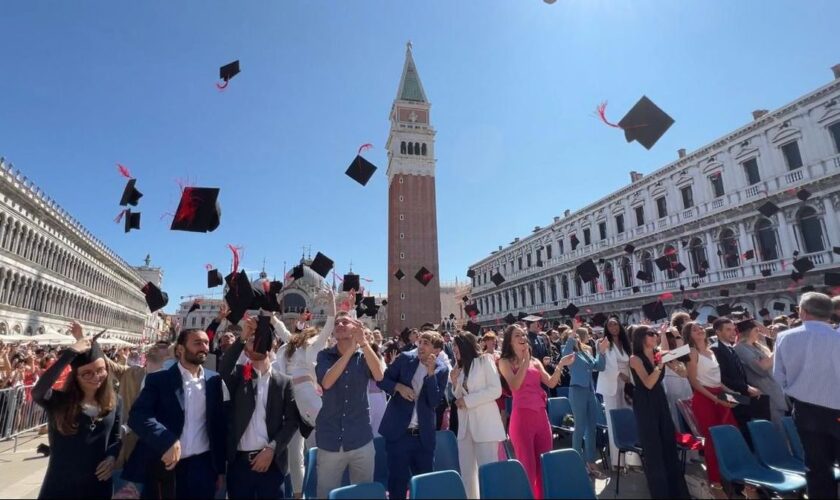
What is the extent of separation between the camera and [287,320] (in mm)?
64125

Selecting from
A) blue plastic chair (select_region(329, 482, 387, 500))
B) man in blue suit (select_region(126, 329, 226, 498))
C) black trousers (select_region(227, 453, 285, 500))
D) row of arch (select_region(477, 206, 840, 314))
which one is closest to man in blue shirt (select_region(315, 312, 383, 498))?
black trousers (select_region(227, 453, 285, 500))

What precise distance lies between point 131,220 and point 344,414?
11.8 m

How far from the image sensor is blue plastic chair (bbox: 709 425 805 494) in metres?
3.75

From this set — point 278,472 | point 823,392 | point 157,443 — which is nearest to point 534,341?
point 823,392

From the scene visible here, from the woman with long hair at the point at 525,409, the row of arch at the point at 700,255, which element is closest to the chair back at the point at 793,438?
the woman with long hair at the point at 525,409

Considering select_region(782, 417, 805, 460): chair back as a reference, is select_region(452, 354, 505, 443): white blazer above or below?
above

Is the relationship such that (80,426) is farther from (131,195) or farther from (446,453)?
(131,195)

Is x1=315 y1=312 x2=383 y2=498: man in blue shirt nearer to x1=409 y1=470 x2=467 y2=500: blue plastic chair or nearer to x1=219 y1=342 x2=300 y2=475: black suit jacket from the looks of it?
x1=219 y1=342 x2=300 y2=475: black suit jacket

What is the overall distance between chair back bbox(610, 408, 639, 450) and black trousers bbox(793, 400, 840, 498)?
5.44 feet

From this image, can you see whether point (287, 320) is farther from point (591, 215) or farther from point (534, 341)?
point (534, 341)

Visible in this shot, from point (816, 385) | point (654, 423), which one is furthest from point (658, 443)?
point (816, 385)

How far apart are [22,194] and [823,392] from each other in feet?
126

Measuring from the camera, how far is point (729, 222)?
22.4m

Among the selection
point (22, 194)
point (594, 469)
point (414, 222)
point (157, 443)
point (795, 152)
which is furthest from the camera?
point (414, 222)
